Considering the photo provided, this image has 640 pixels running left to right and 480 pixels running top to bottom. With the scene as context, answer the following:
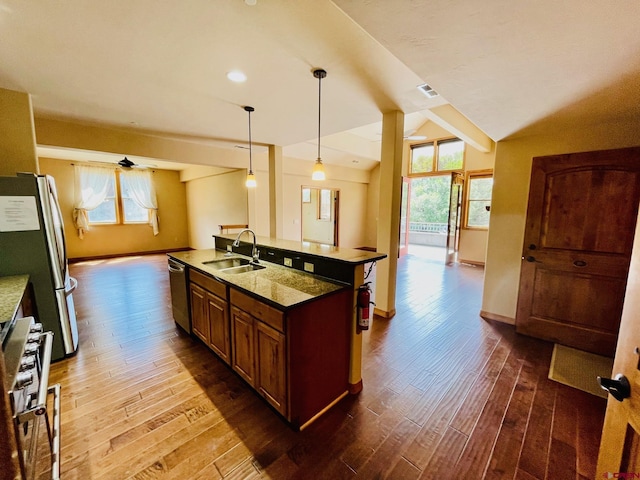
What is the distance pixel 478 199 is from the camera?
7055 mm

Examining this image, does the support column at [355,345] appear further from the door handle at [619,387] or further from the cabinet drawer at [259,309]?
the door handle at [619,387]

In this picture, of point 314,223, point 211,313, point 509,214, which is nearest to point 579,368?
point 509,214

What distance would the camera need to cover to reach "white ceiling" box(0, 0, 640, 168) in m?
1.29

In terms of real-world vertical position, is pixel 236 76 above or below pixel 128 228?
above

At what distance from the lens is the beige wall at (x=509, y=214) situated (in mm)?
2990

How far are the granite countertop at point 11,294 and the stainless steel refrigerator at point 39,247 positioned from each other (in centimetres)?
16

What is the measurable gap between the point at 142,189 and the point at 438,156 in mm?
8757

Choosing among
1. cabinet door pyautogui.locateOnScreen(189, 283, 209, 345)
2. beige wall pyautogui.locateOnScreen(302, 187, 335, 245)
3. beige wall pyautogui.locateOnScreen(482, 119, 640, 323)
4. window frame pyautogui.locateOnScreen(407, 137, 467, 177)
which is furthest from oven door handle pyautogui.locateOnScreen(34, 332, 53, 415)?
window frame pyautogui.locateOnScreen(407, 137, 467, 177)

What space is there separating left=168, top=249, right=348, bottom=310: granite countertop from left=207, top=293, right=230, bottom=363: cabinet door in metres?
0.24

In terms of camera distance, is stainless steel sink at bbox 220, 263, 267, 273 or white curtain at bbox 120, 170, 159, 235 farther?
white curtain at bbox 120, 170, 159, 235

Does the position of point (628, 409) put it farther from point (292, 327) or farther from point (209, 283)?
point (209, 283)

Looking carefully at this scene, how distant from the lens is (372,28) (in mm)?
1358

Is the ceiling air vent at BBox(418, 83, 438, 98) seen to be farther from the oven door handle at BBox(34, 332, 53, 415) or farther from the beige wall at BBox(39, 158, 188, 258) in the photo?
the beige wall at BBox(39, 158, 188, 258)

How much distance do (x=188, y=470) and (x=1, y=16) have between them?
3.04 meters
